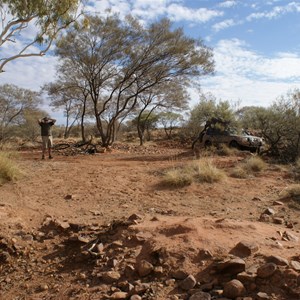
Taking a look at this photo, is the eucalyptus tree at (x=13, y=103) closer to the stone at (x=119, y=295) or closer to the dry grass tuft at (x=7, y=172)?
the dry grass tuft at (x=7, y=172)

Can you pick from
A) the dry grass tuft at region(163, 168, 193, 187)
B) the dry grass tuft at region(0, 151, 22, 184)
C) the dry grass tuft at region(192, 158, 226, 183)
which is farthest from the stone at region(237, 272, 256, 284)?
the dry grass tuft at region(0, 151, 22, 184)

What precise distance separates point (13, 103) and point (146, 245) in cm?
2904

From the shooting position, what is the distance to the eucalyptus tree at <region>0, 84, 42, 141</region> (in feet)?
98.3

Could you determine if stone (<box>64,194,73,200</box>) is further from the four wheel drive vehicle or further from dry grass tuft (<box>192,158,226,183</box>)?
the four wheel drive vehicle

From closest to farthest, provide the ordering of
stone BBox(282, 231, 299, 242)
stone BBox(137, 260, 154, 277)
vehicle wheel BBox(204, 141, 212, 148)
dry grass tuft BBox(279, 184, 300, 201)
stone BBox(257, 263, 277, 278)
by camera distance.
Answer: stone BBox(257, 263, 277, 278) → stone BBox(137, 260, 154, 277) → stone BBox(282, 231, 299, 242) → dry grass tuft BBox(279, 184, 300, 201) → vehicle wheel BBox(204, 141, 212, 148)

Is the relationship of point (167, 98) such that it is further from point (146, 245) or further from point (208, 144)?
point (146, 245)

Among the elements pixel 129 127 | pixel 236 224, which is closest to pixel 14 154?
pixel 236 224

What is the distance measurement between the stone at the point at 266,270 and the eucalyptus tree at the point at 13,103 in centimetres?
2856

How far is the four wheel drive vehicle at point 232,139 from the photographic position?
58.1ft

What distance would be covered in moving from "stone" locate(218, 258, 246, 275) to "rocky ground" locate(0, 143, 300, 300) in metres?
0.01

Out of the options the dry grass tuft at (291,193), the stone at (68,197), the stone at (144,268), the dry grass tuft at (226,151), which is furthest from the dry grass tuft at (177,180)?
the dry grass tuft at (226,151)

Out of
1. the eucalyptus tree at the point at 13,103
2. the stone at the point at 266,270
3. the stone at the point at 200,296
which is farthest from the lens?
the eucalyptus tree at the point at 13,103

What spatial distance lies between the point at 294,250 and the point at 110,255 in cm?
236

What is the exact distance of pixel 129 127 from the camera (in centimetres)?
4647
